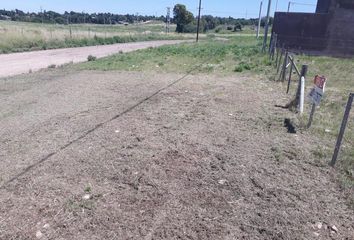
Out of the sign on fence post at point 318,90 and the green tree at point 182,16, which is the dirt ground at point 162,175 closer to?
the sign on fence post at point 318,90

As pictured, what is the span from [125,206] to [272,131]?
339cm

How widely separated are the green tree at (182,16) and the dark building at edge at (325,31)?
5181 cm

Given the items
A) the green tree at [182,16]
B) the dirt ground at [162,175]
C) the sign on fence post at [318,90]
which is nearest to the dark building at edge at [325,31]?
the sign on fence post at [318,90]

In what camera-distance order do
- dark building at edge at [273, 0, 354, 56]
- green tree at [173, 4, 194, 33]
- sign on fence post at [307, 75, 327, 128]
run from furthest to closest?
green tree at [173, 4, 194, 33]
dark building at edge at [273, 0, 354, 56]
sign on fence post at [307, 75, 327, 128]

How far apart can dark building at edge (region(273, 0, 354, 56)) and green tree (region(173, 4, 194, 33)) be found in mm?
51809

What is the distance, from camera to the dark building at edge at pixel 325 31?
74.7 feet

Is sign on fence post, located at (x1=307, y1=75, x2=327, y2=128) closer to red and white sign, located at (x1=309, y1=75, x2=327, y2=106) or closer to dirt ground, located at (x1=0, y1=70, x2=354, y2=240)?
red and white sign, located at (x1=309, y1=75, x2=327, y2=106)

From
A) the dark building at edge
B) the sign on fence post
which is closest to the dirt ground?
the sign on fence post

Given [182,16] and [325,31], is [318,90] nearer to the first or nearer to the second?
[325,31]

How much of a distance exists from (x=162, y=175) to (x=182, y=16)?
245 ft

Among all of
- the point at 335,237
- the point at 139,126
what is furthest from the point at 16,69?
the point at 335,237

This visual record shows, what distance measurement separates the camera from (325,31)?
77.4 feet

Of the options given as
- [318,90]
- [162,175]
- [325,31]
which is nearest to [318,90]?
[318,90]

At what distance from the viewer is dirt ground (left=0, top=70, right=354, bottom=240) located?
315 cm
